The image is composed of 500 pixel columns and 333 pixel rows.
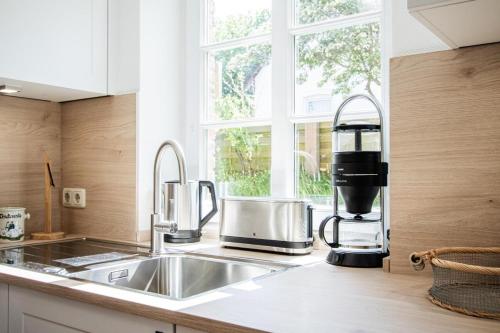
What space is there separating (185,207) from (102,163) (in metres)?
0.51

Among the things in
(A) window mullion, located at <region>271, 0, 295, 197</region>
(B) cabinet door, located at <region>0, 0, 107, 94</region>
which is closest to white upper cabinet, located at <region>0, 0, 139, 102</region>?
(B) cabinet door, located at <region>0, 0, 107, 94</region>

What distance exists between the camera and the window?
70.4 inches

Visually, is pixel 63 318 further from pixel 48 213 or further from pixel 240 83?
pixel 240 83

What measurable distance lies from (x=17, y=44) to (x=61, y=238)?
2.74 ft

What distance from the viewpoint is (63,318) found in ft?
4.34

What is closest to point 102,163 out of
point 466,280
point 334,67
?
point 334,67

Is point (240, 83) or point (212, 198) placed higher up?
point (240, 83)

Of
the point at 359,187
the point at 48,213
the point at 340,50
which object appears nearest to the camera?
the point at 359,187

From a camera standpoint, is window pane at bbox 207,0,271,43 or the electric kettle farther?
window pane at bbox 207,0,271,43

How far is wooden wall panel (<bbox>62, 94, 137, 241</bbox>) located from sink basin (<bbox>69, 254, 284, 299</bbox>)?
0.34 meters

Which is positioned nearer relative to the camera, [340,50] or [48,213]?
[340,50]

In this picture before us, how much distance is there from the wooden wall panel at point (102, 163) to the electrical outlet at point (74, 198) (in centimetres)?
2

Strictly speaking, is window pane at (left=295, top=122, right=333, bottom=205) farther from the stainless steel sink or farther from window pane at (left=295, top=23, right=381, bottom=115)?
the stainless steel sink

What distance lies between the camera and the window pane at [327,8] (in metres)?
1.77
